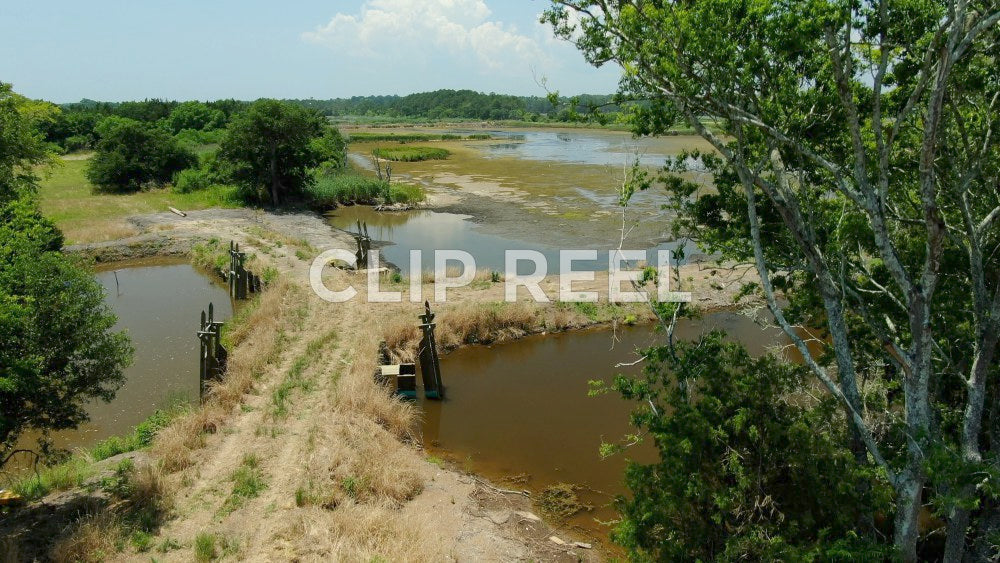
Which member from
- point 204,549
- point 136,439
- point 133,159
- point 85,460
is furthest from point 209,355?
point 133,159

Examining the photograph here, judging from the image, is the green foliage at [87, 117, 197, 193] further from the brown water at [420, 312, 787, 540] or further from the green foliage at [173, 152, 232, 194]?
the brown water at [420, 312, 787, 540]

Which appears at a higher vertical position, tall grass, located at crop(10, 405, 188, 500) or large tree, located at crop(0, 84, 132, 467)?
large tree, located at crop(0, 84, 132, 467)

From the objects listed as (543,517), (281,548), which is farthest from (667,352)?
(281,548)

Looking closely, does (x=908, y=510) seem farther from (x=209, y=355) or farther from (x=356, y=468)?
(x=209, y=355)

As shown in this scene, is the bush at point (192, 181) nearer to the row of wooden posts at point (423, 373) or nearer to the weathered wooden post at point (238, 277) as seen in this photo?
the weathered wooden post at point (238, 277)

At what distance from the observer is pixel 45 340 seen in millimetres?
9445

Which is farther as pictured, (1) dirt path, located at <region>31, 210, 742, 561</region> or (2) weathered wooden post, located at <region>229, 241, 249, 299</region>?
(2) weathered wooden post, located at <region>229, 241, 249, 299</region>

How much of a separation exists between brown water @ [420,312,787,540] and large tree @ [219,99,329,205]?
84.3ft

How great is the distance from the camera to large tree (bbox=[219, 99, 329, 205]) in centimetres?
3775

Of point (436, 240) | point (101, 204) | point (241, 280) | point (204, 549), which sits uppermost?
point (101, 204)

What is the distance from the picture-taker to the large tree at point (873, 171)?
613 cm

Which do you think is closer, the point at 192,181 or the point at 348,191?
the point at 348,191

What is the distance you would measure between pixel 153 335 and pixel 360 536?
13006 millimetres

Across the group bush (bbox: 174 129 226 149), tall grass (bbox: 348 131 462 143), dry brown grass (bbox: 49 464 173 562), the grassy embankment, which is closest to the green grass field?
A: the grassy embankment
